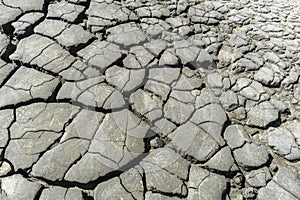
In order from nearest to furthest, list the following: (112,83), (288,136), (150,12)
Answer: (288,136) < (112,83) < (150,12)

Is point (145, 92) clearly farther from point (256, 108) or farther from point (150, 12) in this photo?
point (150, 12)

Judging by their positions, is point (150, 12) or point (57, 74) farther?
point (150, 12)

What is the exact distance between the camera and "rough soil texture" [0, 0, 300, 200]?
2006 millimetres

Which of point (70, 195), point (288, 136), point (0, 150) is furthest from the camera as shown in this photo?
point (288, 136)

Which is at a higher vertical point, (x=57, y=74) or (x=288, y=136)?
(x=57, y=74)

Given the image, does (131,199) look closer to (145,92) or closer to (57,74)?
(145,92)

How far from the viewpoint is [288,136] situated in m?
2.38

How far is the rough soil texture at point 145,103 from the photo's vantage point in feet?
6.58

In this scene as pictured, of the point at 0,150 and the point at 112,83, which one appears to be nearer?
the point at 0,150

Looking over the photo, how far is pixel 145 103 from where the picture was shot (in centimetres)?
244

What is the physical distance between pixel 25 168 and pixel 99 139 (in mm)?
500

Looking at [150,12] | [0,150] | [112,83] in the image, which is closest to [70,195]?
[0,150]

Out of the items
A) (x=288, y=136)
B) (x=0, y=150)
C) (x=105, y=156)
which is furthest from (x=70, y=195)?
(x=288, y=136)

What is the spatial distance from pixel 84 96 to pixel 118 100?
0.26 m
